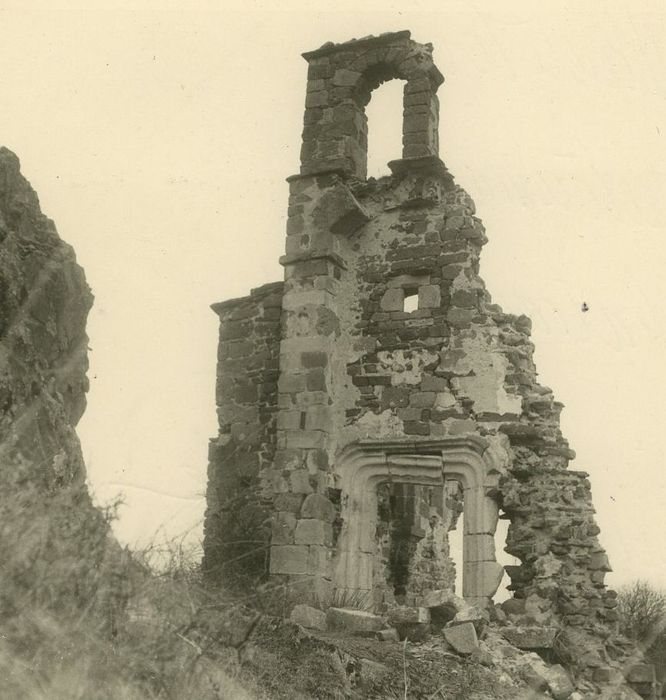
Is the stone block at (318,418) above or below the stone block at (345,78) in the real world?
below

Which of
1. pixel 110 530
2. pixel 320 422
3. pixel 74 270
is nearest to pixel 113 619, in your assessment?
pixel 110 530

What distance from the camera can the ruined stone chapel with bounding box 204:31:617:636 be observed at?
1055 cm

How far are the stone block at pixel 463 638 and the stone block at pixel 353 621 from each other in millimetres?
814

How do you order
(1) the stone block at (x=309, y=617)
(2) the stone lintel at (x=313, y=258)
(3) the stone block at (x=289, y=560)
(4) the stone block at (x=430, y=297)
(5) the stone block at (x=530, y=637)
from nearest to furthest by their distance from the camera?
(5) the stone block at (x=530, y=637), (1) the stone block at (x=309, y=617), (3) the stone block at (x=289, y=560), (4) the stone block at (x=430, y=297), (2) the stone lintel at (x=313, y=258)

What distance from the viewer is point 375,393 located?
452 inches

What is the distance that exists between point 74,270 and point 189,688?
7528 millimetres

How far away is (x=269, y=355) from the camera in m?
12.4

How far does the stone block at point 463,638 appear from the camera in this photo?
8.48 metres

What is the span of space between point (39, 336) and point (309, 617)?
431 cm

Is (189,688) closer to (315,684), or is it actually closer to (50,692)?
(50,692)

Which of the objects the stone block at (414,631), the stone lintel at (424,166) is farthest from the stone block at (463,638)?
the stone lintel at (424,166)

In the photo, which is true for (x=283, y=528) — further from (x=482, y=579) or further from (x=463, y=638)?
(x=463, y=638)

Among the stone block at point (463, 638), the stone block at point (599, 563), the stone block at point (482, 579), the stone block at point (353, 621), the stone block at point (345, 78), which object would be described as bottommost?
the stone block at point (463, 638)

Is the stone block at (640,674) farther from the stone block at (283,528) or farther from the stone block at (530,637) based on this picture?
the stone block at (283,528)
